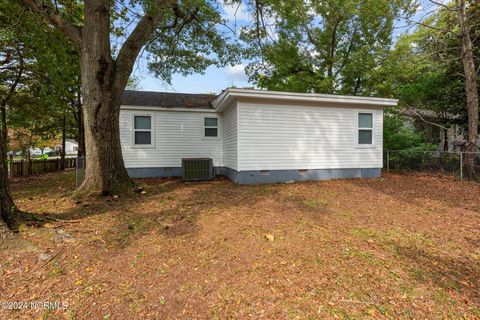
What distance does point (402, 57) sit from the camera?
11.5m

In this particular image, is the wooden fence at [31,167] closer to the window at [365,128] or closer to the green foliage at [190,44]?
the green foliage at [190,44]

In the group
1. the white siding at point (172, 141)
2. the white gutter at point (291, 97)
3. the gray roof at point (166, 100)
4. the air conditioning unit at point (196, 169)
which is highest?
the gray roof at point (166, 100)

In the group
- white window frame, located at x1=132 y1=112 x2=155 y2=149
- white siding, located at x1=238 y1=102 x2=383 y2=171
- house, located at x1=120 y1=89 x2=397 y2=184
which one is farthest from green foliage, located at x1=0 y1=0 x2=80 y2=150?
white siding, located at x1=238 y1=102 x2=383 y2=171

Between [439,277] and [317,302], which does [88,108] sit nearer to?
[317,302]

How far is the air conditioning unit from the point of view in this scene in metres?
8.32

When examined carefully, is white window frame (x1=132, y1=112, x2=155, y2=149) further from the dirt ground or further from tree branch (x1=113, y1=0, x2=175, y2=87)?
the dirt ground

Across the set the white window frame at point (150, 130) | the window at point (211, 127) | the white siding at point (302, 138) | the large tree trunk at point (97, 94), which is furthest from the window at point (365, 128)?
the large tree trunk at point (97, 94)

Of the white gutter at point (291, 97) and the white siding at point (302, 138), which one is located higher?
the white gutter at point (291, 97)

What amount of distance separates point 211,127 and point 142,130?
2.73 metres

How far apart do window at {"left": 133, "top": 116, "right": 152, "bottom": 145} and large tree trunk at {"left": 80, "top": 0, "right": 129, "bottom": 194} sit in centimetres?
344

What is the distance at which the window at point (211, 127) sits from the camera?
385 inches

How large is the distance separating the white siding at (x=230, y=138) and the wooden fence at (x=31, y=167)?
29.0 feet

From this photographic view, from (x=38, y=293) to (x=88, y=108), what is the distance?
446 centimetres

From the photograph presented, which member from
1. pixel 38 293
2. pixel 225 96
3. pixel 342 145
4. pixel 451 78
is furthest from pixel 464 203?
pixel 451 78
